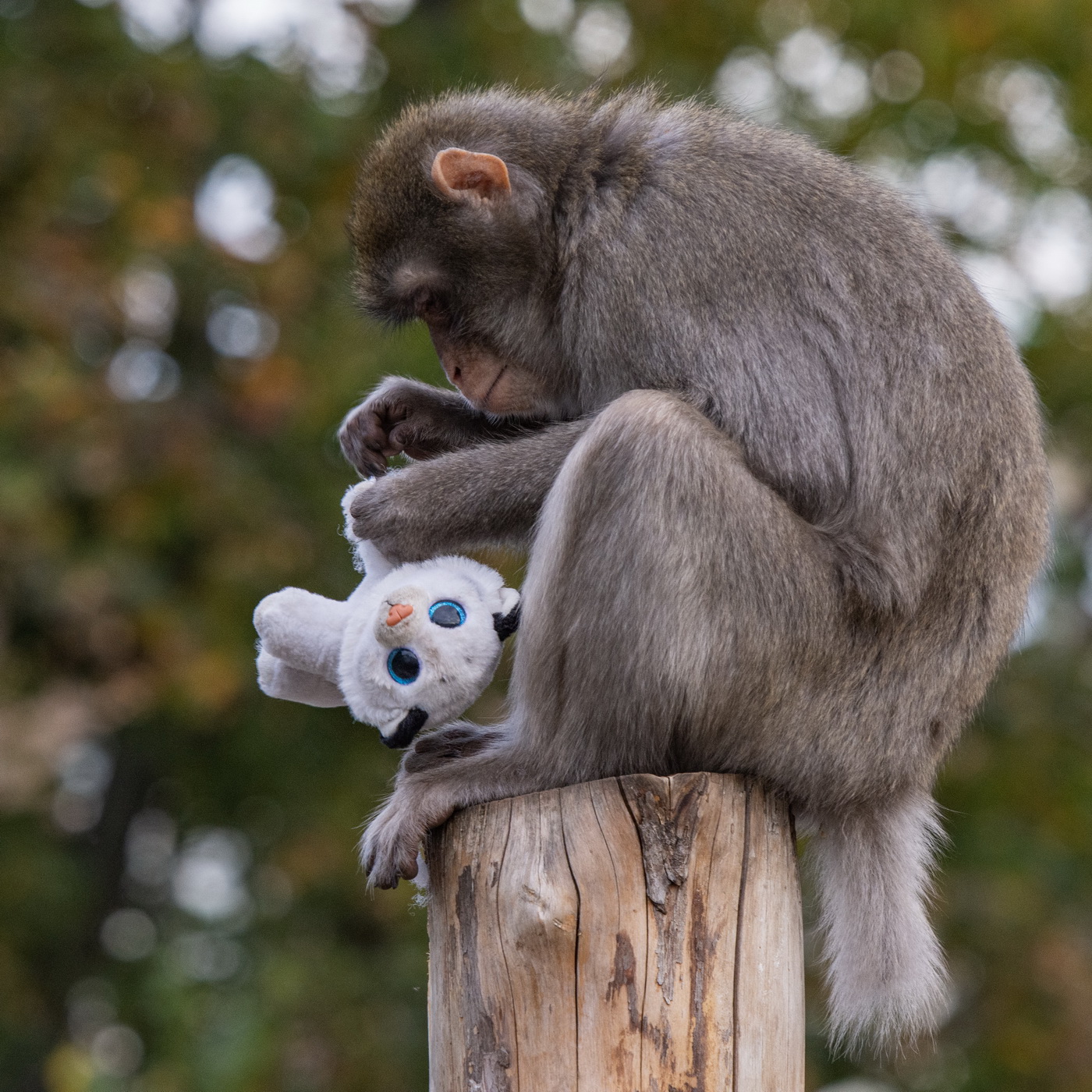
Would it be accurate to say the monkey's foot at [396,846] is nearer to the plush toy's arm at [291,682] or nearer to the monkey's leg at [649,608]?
the monkey's leg at [649,608]

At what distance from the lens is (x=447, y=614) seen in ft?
10.6

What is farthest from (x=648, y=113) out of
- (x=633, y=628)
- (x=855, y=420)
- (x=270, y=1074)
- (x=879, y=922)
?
(x=270, y=1074)

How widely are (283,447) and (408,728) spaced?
5.42m

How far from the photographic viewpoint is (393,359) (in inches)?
277

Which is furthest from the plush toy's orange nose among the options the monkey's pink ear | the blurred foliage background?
the blurred foliage background

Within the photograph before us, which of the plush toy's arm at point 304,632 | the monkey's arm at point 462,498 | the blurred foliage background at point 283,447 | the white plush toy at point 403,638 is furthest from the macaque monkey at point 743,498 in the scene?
the blurred foliage background at point 283,447

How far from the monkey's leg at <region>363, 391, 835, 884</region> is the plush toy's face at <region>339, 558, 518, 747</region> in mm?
159

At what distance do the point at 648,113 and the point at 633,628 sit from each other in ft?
5.03

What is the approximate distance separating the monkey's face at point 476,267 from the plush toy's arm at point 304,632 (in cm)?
79

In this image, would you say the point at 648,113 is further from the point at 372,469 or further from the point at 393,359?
the point at 393,359

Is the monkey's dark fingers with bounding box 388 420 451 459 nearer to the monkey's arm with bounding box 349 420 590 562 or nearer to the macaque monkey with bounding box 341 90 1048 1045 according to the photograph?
the macaque monkey with bounding box 341 90 1048 1045

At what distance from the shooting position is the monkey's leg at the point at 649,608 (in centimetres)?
320

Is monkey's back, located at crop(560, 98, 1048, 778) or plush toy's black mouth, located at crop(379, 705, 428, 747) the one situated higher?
monkey's back, located at crop(560, 98, 1048, 778)

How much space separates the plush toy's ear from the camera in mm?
3322
